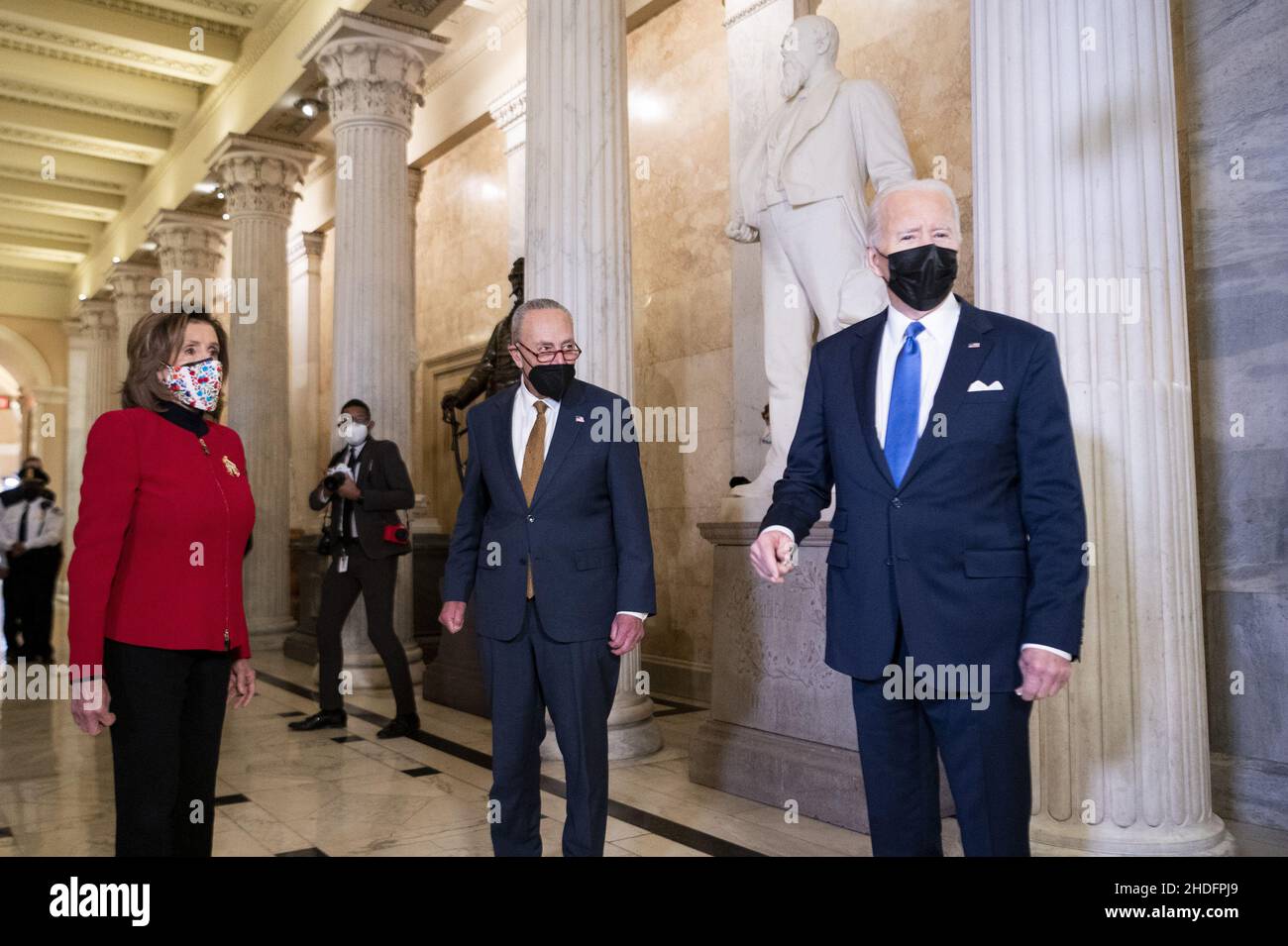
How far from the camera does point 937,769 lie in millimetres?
2109

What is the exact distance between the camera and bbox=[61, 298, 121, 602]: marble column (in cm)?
2089

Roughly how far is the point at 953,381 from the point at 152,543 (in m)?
1.97

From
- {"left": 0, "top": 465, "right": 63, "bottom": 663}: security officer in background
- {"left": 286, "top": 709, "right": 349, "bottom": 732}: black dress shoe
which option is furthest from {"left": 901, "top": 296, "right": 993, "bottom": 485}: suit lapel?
{"left": 0, "top": 465, "right": 63, "bottom": 663}: security officer in background

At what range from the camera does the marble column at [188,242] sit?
15453 millimetres

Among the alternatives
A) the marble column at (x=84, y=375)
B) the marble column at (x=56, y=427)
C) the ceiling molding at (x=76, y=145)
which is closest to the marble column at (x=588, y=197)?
the ceiling molding at (x=76, y=145)

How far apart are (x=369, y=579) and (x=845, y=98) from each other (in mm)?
3951

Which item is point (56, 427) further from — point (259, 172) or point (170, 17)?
point (259, 172)

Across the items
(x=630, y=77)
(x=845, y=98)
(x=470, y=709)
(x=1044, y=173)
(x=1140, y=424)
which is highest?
(x=630, y=77)

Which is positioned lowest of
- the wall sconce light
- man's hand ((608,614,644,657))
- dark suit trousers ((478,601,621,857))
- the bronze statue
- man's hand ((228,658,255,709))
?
dark suit trousers ((478,601,621,857))

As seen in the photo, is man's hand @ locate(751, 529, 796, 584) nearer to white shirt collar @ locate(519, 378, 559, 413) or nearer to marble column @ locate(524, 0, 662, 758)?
white shirt collar @ locate(519, 378, 559, 413)

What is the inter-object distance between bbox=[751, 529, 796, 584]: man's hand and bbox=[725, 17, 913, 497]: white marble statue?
2454 mm
